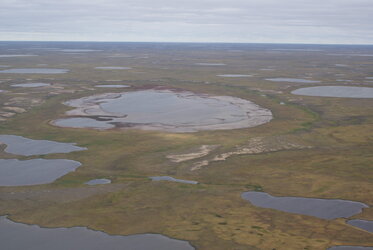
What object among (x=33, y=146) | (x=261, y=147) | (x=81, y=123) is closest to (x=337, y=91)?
(x=261, y=147)

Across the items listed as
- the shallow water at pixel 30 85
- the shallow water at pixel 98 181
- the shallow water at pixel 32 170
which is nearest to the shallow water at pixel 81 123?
the shallow water at pixel 32 170

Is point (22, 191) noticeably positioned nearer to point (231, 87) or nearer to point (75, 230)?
point (75, 230)

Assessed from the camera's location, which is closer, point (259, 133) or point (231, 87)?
point (259, 133)

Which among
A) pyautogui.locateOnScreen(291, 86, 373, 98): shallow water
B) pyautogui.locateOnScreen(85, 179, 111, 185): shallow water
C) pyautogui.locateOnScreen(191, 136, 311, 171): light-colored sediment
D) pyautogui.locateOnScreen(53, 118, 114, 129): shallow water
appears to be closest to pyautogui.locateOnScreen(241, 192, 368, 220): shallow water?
pyautogui.locateOnScreen(191, 136, 311, 171): light-colored sediment

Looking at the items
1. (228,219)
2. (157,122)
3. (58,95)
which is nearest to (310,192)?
(228,219)

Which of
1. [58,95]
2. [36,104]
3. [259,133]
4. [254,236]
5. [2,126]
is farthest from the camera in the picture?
[58,95]

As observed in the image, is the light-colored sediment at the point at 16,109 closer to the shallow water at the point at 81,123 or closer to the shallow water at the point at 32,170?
the shallow water at the point at 81,123
